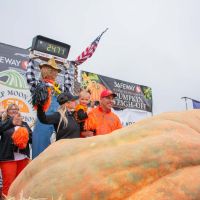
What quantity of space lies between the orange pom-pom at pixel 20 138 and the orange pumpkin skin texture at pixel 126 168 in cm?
286

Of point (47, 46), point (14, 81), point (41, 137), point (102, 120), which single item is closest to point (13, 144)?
point (41, 137)

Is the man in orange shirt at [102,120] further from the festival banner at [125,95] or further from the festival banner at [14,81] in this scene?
the festival banner at [125,95]

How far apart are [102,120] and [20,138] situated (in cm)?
124

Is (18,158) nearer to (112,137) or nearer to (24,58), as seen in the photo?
(112,137)

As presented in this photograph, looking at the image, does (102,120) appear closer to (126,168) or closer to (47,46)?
(126,168)

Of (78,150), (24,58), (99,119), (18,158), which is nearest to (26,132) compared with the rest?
(18,158)

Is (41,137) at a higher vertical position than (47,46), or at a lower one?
lower

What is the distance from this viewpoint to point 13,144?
484 centimetres

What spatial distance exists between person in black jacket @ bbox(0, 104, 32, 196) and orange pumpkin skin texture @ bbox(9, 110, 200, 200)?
2.87m

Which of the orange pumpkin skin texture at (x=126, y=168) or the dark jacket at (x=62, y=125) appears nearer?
the orange pumpkin skin texture at (x=126, y=168)

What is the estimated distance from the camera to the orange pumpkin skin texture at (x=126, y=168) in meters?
1.58

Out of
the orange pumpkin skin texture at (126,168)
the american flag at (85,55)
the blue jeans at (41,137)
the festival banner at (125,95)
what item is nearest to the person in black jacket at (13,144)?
the blue jeans at (41,137)

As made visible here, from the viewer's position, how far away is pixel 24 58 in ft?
27.3

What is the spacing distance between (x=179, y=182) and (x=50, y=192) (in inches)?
23.7
